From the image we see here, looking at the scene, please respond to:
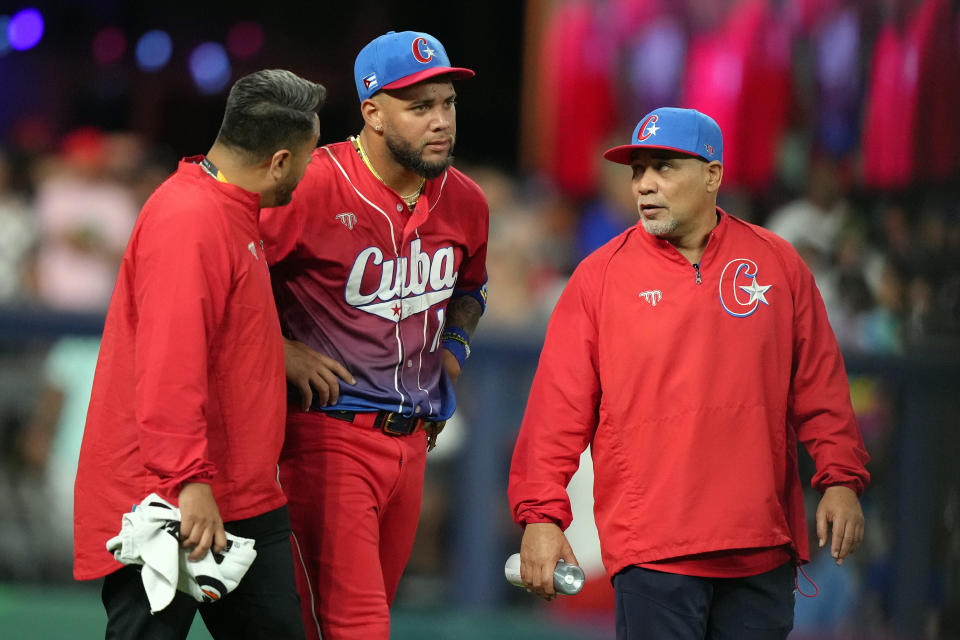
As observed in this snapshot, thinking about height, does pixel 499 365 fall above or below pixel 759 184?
below

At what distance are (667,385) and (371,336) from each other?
0.81 metres

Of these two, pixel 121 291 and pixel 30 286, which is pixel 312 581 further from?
pixel 30 286

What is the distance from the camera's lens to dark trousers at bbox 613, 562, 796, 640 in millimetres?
3029

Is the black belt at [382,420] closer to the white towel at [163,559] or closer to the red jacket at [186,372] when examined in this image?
the red jacket at [186,372]

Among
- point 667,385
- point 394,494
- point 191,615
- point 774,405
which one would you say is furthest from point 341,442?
point 774,405

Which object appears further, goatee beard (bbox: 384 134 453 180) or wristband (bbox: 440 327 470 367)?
wristband (bbox: 440 327 470 367)

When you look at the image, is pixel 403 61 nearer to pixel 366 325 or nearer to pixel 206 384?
pixel 366 325

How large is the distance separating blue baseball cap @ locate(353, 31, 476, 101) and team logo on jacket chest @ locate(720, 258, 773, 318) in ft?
2.74

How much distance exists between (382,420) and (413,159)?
695mm

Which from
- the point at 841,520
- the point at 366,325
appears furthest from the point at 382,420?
the point at 841,520

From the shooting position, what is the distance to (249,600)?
2.98m

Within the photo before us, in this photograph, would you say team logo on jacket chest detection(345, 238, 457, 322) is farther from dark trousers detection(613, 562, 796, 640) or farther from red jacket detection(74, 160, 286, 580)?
dark trousers detection(613, 562, 796, 640)

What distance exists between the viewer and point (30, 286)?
24.0 ft

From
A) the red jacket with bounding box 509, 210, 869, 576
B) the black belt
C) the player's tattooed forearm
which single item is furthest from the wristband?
the red jacket with bounding box 509, 210, 869, 576
